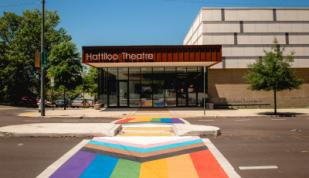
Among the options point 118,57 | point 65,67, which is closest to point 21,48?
point 65,67

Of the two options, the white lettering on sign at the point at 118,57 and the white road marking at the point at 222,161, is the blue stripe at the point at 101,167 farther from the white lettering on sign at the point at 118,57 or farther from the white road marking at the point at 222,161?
the white lettering on sign at the point at 118,57

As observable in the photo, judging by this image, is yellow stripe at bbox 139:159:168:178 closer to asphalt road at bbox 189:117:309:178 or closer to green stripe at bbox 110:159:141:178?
green stripe at bbox 110:159:141:178

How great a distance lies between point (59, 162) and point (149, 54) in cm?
2043

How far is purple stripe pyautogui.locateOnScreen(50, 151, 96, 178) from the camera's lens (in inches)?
265

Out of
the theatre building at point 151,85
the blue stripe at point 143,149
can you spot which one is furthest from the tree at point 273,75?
the blue stripe at point 143,149

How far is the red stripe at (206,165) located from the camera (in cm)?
669

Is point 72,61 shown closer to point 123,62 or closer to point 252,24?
point 123,62

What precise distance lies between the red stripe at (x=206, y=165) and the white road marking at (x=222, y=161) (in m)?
0.10

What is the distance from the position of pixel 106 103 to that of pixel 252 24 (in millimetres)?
20185

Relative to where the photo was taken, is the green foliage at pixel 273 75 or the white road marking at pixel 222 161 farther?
the green foliage at pixel 273 75

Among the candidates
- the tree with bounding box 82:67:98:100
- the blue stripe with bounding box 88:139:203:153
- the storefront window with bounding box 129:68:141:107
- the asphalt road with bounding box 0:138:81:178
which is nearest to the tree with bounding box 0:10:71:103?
the tree with bounding box 82:67:98:100

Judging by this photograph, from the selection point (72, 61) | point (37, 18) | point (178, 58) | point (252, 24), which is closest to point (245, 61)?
point (252, 24)

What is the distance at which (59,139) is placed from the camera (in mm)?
11484

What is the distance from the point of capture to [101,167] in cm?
727
